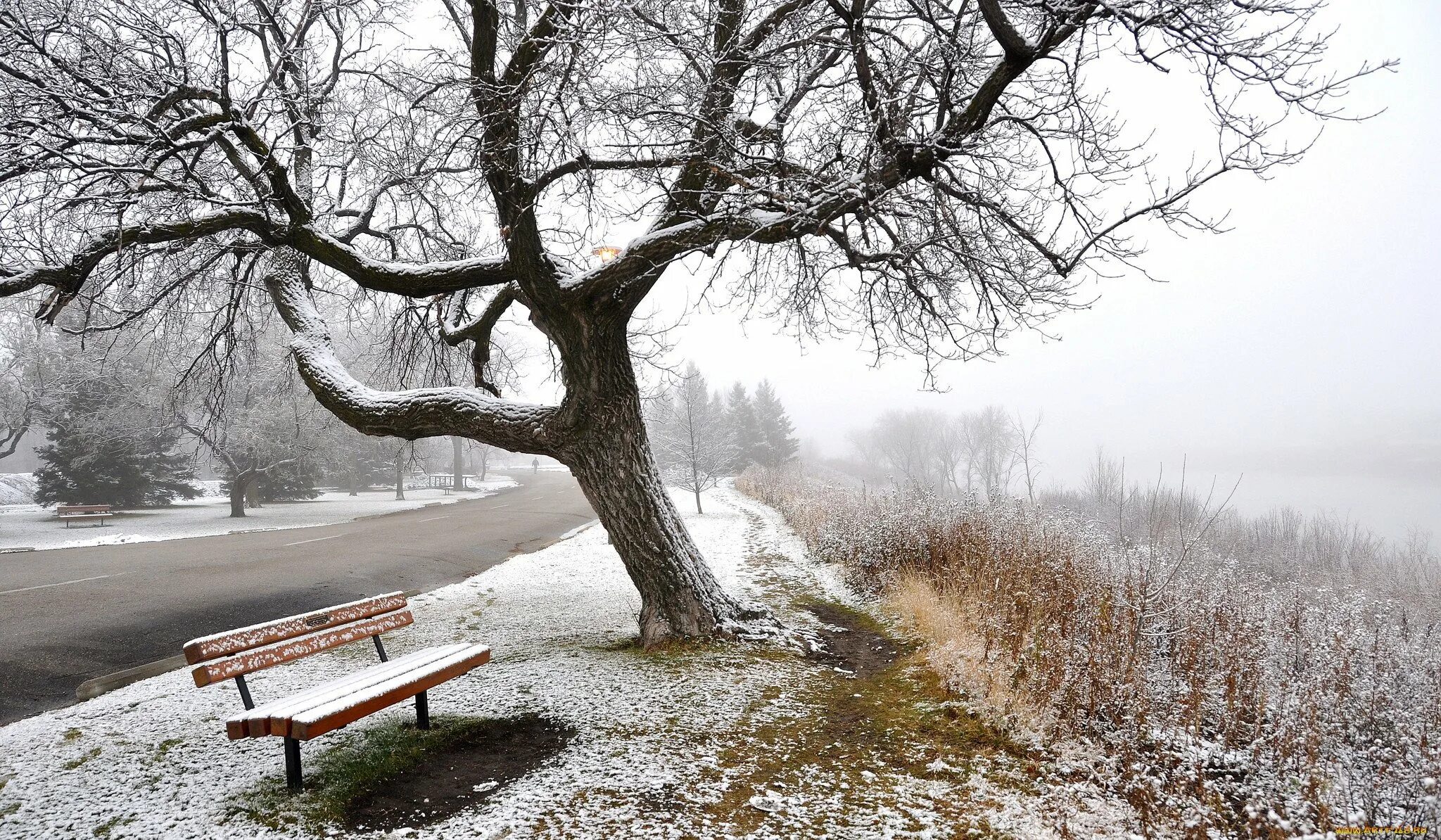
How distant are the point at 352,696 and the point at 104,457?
901 inches

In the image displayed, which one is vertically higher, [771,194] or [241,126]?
[241,126]

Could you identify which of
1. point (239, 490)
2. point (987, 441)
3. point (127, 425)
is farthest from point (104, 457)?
point (987, 441)

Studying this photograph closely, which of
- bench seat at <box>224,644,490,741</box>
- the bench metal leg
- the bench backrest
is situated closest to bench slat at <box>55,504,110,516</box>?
the bench backrest

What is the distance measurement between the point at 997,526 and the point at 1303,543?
16.3 metres

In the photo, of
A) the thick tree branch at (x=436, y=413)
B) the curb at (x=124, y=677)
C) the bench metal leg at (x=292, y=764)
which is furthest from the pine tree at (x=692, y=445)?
the bench metal leg at (x=292, y=764)

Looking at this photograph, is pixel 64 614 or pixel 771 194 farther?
pixel 64 614

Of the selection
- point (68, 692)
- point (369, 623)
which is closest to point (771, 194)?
point (369, 623)

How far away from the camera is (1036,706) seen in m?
3.92

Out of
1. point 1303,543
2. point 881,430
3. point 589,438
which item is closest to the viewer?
point 589,438

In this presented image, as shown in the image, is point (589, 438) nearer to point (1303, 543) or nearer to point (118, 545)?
point (118, 545)

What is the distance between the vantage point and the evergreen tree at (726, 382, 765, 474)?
43.9 m

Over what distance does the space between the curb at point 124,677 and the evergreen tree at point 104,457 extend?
13624 millimetres

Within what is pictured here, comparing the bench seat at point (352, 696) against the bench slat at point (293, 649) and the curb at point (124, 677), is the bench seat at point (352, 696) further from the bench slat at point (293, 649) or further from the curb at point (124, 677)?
the curb at point (124, 677)

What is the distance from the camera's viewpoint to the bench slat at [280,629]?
3.57 meters
